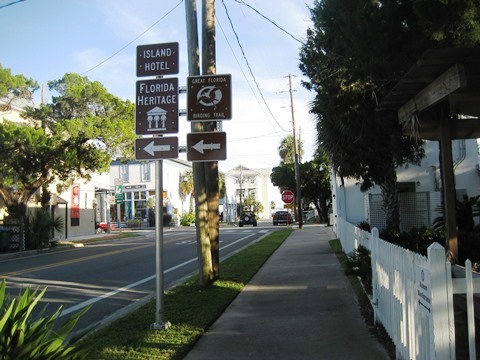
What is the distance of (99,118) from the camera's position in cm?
2495

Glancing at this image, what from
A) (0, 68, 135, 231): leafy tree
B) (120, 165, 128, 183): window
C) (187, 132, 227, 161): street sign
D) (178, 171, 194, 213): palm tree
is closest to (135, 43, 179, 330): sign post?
(187, 132, 227, 161): street sign

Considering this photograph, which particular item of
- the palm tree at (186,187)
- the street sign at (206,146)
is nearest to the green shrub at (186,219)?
the palm tree at (186,187)

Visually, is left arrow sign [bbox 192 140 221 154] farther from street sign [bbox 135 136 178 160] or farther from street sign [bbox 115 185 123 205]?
street sign [bbox 115 185 123 205]

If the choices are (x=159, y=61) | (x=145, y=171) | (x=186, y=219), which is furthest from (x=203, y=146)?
(x=145, y=171)

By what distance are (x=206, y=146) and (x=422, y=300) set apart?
5.05m

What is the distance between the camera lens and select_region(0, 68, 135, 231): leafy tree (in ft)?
73.7

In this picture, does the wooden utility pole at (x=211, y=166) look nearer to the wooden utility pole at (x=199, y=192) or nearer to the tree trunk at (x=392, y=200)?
the wooden utility pole at (x=199, y=192)

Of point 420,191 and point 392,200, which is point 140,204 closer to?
point 420,191

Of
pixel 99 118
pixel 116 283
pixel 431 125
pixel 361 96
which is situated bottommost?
pixel 116 283

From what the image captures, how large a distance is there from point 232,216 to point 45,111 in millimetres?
69231

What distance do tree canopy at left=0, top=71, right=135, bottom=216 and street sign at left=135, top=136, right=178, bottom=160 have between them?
17166 mm

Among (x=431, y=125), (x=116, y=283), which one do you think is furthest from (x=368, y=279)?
(x=116, y=283)

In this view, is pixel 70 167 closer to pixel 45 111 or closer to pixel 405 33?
pixel 45 111

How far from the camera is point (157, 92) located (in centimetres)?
706
